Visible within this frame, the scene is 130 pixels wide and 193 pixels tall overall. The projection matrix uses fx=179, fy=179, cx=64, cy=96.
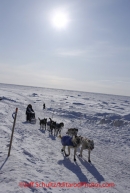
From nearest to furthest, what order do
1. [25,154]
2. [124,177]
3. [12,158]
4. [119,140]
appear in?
[12,158], [124,177], [25,154], [119,140]

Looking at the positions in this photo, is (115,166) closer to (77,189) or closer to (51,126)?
(77,189)

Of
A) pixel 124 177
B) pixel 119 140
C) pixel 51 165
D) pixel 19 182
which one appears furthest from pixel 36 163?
pixel 119 140

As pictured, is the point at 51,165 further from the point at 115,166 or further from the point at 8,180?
the point at 115,166

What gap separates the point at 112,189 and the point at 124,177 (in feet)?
5.02

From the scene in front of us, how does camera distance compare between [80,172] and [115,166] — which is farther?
[115,166]

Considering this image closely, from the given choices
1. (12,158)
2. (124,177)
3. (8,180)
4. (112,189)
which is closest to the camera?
(8,180)

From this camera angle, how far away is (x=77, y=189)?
5859 millimetres

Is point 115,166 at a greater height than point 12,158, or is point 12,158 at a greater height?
point 12,158

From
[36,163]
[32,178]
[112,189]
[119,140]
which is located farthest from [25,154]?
[119,140]

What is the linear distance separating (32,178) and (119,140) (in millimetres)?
10388

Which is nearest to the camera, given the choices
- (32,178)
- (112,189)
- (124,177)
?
(32,178)

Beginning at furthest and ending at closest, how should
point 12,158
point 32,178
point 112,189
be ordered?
point 12,158, point 112,189, point 32,178

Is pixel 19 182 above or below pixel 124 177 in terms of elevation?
above

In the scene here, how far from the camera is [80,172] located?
7254mm
